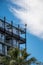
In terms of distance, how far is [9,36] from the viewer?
4139 inches

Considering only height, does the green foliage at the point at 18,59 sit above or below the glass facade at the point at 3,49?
below

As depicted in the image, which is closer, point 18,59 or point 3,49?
point 18,59

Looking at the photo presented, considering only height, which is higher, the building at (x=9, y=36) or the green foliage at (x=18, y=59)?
the building at (x=9, y=36)

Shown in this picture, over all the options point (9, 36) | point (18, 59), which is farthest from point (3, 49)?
point (18, 59)

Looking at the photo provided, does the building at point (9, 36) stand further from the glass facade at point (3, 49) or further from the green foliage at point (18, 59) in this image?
the green foliage at point (18, 59)

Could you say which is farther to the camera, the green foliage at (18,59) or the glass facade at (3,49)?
the glass facade at (3,49)

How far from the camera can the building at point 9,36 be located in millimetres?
102062

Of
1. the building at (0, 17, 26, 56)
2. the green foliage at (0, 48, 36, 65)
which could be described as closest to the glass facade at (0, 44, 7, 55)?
the building at (0, 17, 26, 56)

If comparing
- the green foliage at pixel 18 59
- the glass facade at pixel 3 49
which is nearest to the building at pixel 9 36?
the glass facade at pixel 3 49

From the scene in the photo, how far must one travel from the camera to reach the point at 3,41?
102 m

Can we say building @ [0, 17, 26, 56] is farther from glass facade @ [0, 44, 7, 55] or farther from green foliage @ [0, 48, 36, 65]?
green foliage @ [0, 48, 36, 65]

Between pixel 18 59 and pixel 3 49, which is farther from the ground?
pixel 3 49

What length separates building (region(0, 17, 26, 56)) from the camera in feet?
335

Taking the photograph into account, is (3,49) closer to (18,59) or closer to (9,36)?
(9,36)
